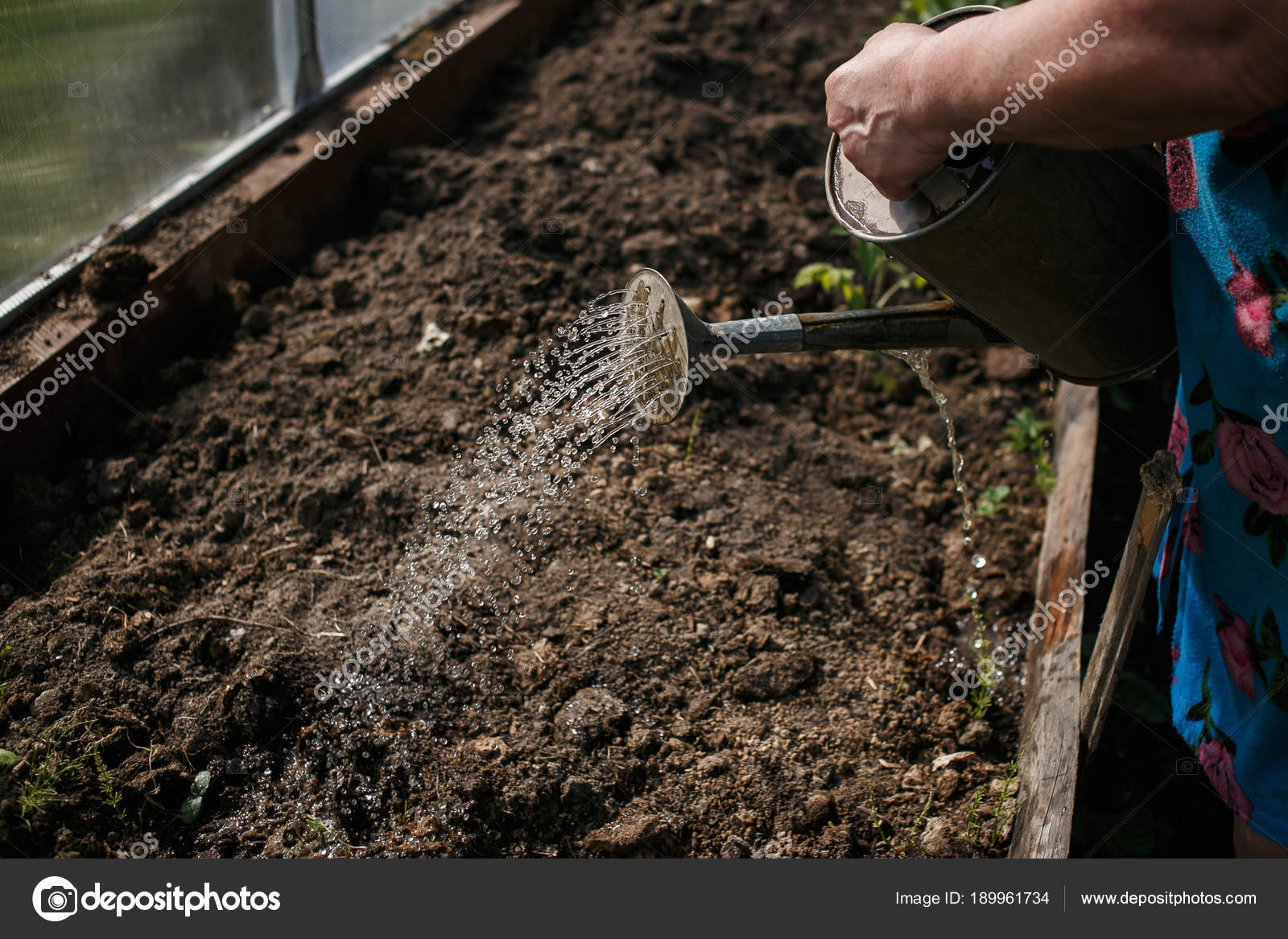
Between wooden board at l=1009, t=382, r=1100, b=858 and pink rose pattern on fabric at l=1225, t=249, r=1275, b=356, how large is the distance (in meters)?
0.88

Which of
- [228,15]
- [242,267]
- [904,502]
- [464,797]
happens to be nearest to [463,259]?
[242,267]

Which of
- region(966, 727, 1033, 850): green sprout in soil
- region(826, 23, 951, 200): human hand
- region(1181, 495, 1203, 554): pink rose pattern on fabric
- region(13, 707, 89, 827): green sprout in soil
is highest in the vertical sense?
region(826, 23, 951, 200): human hand

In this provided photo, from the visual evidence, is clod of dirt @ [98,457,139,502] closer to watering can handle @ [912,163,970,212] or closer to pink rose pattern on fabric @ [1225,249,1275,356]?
watering can handle @ [912,163,970,212]

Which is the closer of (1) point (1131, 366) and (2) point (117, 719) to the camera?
(1) point (1131, 366)

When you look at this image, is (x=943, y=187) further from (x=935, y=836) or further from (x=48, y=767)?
(x=48, y=767)

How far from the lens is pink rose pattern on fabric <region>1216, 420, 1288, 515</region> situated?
1427 millimetres

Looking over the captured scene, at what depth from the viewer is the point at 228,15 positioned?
124 inches

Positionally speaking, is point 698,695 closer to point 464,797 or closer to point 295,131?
point 464,797

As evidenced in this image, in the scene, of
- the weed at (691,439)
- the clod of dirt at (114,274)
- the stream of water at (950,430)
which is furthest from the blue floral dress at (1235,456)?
the clod of dirt at (114,274)

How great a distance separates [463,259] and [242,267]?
0.64 m

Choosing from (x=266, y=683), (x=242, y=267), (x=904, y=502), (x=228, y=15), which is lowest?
(x=904, y=502)

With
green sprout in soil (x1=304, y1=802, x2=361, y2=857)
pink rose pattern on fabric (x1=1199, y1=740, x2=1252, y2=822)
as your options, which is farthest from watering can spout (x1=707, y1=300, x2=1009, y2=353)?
green sprout in soil (x1=304, y1=802, x2=361, y2=857)
